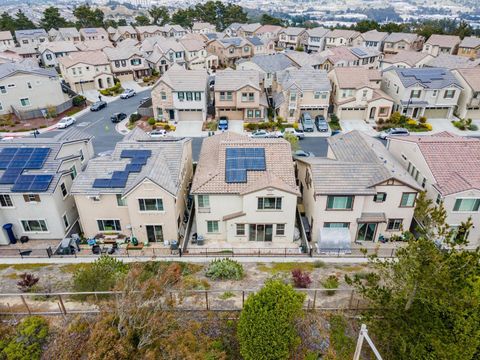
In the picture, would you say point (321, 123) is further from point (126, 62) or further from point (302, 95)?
point (126, 62)

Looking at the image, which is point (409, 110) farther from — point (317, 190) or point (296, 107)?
point (317, 190)

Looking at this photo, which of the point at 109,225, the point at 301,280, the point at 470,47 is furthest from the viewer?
the point at 470,47

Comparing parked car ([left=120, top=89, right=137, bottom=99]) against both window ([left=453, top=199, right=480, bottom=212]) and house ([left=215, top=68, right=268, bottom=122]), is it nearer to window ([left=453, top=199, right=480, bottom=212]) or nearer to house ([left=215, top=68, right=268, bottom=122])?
house ([left=215, top=68, right=268, bottom=122])

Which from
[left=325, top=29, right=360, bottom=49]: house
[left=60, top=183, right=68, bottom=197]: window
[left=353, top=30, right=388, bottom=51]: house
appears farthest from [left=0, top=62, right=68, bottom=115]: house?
[left=353, top=30, right=388, bottom=51]: house

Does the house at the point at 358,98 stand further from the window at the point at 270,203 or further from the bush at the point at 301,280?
the bush at the point at 301,280

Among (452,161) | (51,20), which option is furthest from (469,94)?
(51,20)

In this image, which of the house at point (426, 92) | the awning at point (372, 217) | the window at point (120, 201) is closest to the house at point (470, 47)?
the house at point (426, 92)
